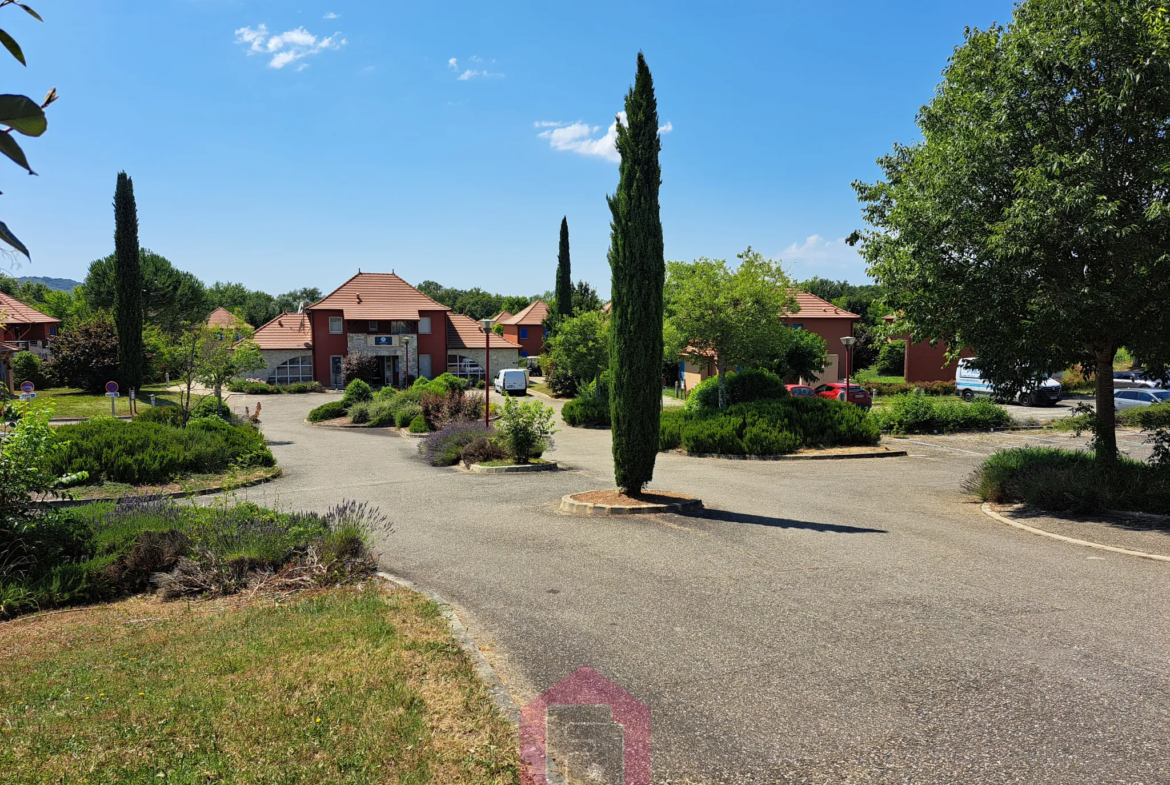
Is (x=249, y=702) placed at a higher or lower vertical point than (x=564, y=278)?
lower

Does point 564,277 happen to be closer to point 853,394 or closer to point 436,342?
point 436,342

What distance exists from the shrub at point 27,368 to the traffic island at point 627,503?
133 feet

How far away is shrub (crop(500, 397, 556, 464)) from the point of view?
18031 millimetres

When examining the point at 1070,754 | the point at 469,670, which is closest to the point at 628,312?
the point at 469,670

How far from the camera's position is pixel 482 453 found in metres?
18.3

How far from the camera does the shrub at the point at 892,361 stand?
4825cm

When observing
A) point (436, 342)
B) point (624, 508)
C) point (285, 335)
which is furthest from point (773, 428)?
point (285, 335)

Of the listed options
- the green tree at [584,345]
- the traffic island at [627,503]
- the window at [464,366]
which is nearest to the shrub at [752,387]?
the green tree at [584,345]

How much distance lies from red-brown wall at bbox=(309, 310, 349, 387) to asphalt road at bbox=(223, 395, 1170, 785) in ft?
125

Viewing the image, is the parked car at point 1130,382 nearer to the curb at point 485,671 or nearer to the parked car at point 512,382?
the parked car at point 512,382

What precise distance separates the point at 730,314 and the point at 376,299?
32.8 meters

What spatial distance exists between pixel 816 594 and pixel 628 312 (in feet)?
20.7

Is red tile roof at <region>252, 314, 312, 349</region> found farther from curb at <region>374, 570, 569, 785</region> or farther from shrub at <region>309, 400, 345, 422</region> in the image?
curb at <region>374, 570, 569, 785</region>

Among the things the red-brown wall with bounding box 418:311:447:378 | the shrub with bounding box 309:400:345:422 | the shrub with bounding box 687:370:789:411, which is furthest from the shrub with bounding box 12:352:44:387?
the shrub with bounding box 687:370:789:411
